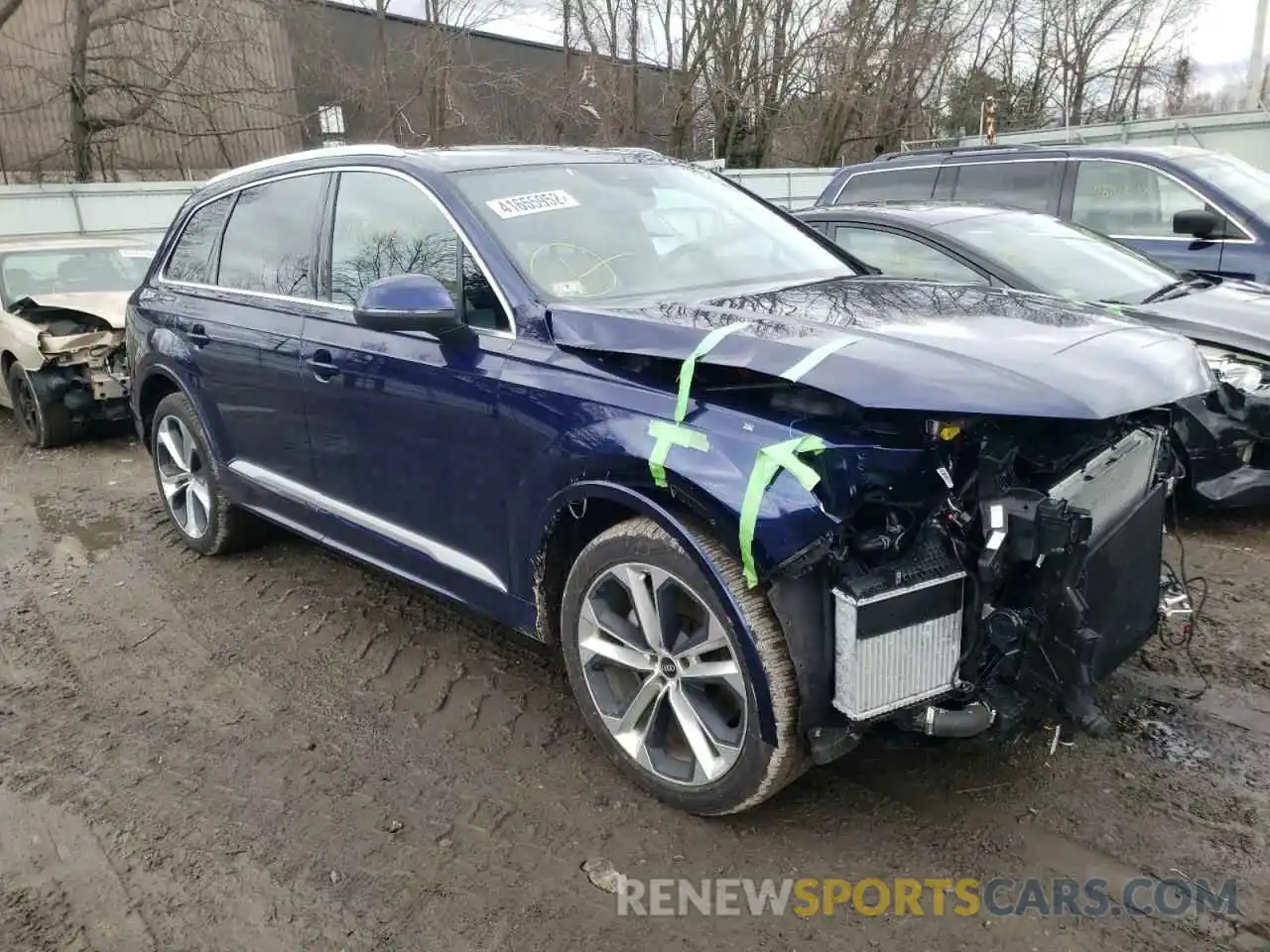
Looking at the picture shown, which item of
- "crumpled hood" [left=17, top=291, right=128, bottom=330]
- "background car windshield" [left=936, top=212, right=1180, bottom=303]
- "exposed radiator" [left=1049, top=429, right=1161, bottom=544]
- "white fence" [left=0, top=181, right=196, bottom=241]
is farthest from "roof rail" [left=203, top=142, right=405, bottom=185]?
"white fence" [left=0, top=181, right=196, bottom=241]

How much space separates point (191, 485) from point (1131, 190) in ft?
21.9

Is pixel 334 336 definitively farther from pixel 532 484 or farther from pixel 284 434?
pixel 532 484

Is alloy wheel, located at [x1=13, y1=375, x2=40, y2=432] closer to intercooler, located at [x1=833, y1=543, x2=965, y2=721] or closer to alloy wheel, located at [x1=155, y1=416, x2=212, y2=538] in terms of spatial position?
alloy wheel, located at [x1=155, y1=416, x2=212, y2=538]

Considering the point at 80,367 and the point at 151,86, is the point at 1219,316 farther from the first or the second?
the point at 151,86

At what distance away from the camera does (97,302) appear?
7.80m

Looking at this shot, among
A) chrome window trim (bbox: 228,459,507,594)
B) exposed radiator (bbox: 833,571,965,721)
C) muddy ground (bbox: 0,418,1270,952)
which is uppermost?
exposed radiator (bbox: 833,571,965,721)

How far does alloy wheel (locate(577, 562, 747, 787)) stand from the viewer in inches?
106

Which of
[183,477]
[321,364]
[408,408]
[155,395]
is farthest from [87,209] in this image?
[408,408]

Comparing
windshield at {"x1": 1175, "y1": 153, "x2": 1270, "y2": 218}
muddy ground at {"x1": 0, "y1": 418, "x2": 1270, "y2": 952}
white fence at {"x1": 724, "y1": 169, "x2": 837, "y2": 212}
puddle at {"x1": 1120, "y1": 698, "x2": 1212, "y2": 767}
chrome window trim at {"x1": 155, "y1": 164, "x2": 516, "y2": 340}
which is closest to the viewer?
muddy ground at {"x1": 0, "y1": 418, "x2": 1270, "y2": 952}

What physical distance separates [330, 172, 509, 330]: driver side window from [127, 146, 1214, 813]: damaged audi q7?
0.01 metres

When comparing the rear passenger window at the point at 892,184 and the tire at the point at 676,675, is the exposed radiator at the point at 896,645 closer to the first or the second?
the tire at the point at 676,675

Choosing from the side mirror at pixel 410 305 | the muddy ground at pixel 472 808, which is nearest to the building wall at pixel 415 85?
the muddy ground at pixel 472 808

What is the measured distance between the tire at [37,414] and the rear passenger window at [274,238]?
408cm

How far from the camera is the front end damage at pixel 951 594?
238cm
